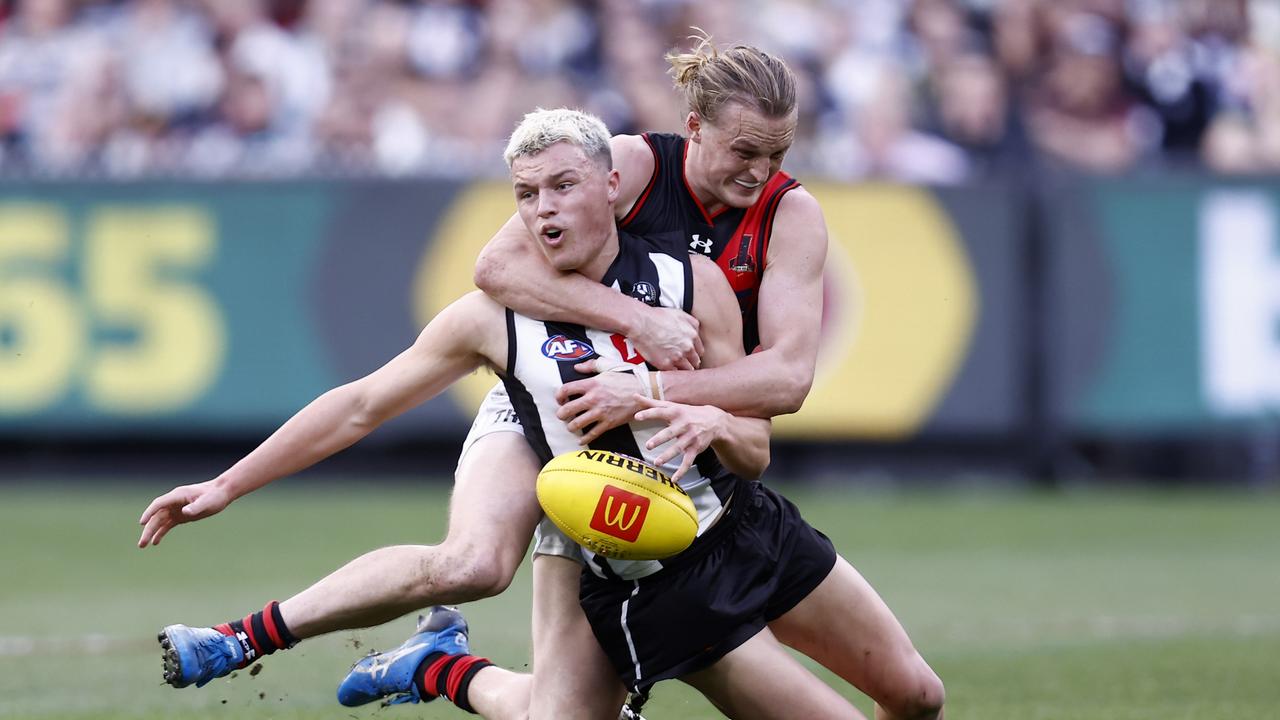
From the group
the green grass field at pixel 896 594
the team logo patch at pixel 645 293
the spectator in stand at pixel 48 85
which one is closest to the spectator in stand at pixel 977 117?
the green grass field at pixel 896 594

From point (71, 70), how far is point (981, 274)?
7.02m

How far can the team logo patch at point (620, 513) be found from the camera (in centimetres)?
478

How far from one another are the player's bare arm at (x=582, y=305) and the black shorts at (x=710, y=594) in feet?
1.63

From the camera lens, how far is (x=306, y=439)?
17.0ft

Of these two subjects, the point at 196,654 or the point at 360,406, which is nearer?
the point at 196,654

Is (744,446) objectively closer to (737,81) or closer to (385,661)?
(737,81)

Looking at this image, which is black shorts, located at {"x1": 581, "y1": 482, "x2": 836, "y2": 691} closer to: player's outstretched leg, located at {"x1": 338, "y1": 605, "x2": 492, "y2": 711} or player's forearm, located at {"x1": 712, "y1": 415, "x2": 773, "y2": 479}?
player's forearm, located at {"x1": 712, "y1": 415, "x2": 773, "y2": 479}

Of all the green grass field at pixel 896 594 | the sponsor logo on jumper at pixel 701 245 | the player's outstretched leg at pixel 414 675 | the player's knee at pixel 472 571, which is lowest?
the green grass field at pixel 896 594

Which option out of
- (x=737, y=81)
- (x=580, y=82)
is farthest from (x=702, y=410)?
(x=580, y=82)

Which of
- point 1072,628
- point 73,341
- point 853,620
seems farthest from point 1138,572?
point 73,341

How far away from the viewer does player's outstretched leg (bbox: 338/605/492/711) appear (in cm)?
578

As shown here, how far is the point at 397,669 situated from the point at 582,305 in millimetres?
1479

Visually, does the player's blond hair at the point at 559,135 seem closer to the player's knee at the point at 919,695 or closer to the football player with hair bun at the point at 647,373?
the football player with hair bun at the point at 647,373

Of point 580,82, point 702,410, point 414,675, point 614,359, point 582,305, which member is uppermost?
point 580,82
